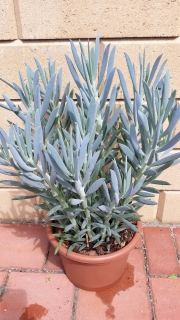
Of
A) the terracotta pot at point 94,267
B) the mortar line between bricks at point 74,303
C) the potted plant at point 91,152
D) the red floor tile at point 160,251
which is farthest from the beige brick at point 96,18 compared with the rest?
the mortar line between bricks at point 74,303

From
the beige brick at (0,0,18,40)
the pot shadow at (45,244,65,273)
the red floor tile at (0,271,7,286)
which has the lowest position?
the red floor tile at (0,271,7,286)

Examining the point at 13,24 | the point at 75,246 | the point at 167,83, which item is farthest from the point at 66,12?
the point at 75,246

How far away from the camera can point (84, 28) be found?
127cm

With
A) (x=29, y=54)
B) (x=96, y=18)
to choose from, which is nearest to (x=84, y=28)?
(x=96, y=18)

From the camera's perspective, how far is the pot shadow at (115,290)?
51.8 inches

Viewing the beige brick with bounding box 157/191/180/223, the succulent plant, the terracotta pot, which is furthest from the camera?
the beige brick with bounding box 157/191/180/223

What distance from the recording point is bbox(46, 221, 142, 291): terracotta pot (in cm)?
120

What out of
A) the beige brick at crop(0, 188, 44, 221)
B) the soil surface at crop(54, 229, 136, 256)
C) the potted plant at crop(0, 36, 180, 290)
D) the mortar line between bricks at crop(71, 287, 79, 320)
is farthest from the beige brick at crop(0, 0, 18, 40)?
the mortar line between bricks at crop(71, 287, 79, 320)

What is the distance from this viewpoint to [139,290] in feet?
4.56

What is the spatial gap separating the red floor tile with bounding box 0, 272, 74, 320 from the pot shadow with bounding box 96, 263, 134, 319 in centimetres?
15

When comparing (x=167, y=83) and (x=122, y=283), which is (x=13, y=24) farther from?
(x=122, y=283)

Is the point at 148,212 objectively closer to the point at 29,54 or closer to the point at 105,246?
the point at 105,246

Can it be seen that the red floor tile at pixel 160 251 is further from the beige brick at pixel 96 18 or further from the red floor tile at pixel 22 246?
the beige brick at pixel 96 18

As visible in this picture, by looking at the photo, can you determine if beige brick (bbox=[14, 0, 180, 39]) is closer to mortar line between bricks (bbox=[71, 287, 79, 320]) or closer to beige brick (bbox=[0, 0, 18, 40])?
beige brick (bbox=[0, 0, 18, 40])
